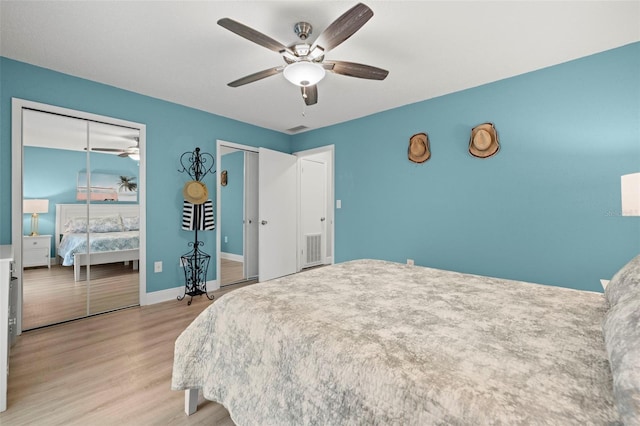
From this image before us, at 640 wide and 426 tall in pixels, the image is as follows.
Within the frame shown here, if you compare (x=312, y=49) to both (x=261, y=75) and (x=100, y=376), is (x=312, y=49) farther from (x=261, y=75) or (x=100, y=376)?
(x=100, y=376)

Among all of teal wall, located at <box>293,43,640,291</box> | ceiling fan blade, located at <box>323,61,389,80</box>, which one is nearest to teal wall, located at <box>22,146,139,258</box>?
ceiling fan blade, located at <box>323,61,389,80</box>

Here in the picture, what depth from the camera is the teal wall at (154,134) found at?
2.49m

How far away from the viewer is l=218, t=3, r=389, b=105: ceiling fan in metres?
1.62

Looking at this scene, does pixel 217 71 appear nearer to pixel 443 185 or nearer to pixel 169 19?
pixel 169 19

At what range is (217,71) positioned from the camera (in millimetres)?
2721

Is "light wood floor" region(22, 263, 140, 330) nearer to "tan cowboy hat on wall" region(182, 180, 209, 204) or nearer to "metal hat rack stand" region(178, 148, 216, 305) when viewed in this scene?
"metal hat rack stand" region(178, 148, 216, 305)

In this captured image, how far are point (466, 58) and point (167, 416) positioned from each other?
131 inches

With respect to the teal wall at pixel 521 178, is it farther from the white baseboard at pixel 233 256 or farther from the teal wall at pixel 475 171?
the white baseboard at pixel 233 256

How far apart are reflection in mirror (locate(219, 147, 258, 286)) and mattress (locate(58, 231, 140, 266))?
1398mm

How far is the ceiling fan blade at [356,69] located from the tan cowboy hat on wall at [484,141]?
1471 millimetres

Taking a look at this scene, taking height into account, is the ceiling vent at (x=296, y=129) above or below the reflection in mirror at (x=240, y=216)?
above

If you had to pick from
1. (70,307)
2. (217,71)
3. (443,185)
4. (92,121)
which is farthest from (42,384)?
(443,185)

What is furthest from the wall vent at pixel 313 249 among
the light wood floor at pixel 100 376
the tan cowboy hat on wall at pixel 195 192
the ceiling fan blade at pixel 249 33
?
the ceiling fan blade at pixel 249 33

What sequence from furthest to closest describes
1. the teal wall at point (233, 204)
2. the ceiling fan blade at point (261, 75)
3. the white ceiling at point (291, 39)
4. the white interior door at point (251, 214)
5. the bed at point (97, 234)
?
1. the white interior door at point (251, 214)
2. the teal wall at point (233, 204)
3. the bed at point (97, 234)
4. the ceiling fan blade at point (261, 75)
5. the white ceiling at point (291, 39)
